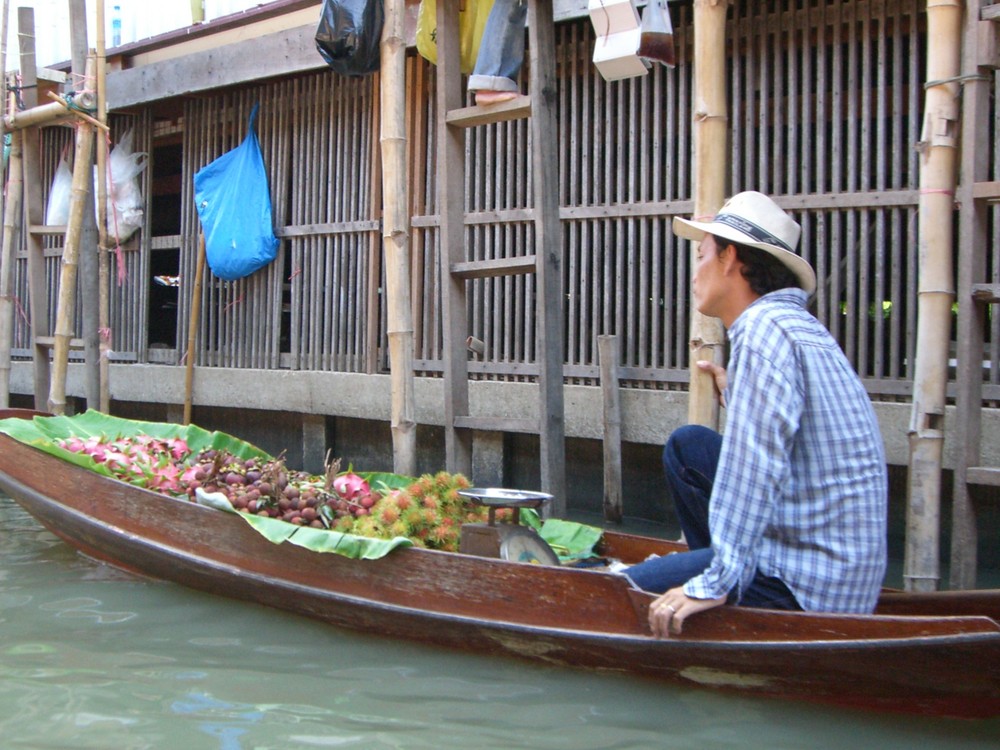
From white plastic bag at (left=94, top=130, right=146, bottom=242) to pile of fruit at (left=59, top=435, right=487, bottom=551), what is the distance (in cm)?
429

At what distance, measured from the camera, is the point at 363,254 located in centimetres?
775

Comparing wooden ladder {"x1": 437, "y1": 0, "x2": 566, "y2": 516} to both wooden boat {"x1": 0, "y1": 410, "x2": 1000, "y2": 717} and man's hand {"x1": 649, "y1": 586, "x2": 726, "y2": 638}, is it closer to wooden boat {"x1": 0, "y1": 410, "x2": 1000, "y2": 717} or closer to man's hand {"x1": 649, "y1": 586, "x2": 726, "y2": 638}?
wooden boat {"x1": 0, "y1": 410, "x2": 1000, "y2": 717}

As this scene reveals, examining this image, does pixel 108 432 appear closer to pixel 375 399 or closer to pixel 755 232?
pixel 375 399

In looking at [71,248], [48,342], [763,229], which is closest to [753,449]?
[763,229]

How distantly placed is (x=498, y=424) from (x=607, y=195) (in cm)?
180

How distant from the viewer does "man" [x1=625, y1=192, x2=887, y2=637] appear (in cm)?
294

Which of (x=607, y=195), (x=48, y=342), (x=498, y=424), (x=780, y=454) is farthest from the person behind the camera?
(x=48, y=342)

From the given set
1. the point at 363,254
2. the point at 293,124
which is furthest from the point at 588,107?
the point at 293,124

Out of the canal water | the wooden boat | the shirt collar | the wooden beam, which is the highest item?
the wooden beam

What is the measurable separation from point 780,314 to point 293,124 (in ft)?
19.8

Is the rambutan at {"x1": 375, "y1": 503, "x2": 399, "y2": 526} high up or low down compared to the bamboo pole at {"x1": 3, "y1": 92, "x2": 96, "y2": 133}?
down

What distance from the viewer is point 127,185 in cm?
935

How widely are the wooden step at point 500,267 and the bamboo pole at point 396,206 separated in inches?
13.3

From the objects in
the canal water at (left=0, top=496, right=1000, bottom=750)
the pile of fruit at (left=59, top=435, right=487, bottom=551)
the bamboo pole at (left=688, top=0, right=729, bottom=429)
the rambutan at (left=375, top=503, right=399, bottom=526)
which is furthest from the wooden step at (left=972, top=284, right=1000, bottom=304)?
the rambutan at (left=375, top=503, right=399, bottom=526)
